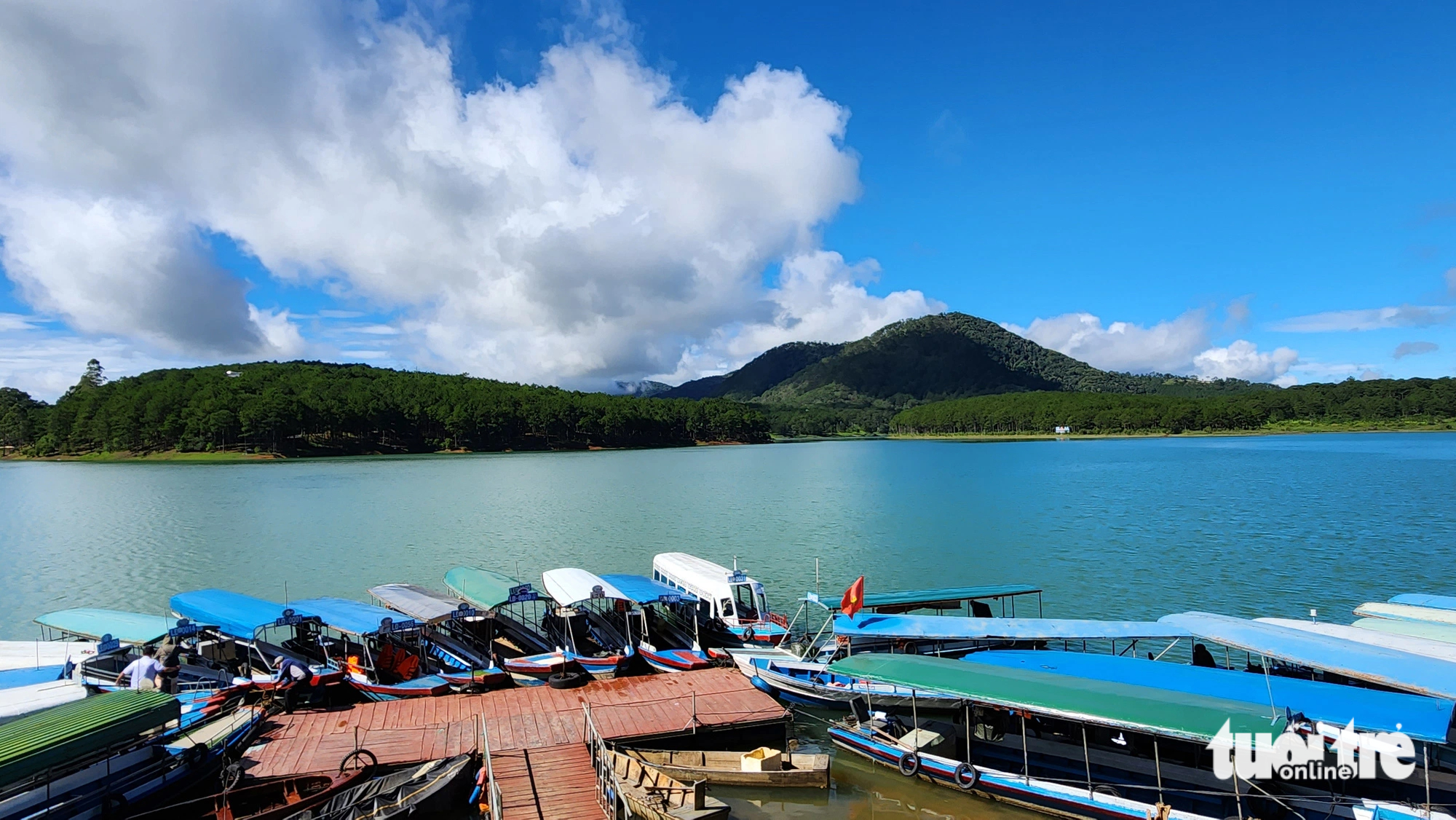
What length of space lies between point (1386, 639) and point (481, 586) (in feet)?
85.1

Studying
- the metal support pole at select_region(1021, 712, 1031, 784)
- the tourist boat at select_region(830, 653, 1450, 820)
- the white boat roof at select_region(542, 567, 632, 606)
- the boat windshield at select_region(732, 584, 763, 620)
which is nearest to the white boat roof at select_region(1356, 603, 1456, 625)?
the tourist boat at select_region(830, 653, 1450, 820)

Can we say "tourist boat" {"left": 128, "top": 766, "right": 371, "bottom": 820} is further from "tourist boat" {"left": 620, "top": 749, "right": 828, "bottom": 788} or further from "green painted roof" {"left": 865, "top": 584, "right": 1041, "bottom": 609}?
"green painted roof" {"left": 865, "top": 584, "right": 1041, "bottom": 609}

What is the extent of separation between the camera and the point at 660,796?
1390cm

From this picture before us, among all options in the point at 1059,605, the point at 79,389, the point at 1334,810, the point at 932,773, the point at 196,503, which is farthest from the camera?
the point at 79,389

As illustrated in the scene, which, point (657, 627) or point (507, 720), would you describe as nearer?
point (507, 720)

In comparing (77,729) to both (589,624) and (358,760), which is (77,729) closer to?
(358,760)

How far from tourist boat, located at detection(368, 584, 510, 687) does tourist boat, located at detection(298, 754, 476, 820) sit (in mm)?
5102

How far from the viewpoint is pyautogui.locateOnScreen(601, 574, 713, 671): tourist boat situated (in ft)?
74.8

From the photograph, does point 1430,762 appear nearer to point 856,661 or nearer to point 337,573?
point 856,661

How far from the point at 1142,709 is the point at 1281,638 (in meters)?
6.32

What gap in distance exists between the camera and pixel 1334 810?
12.9 metres

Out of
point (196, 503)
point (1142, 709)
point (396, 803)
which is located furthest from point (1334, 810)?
point (196, 503)

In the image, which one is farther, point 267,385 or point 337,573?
point 267,385

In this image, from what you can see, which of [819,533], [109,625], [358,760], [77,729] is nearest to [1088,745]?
[358,760]
